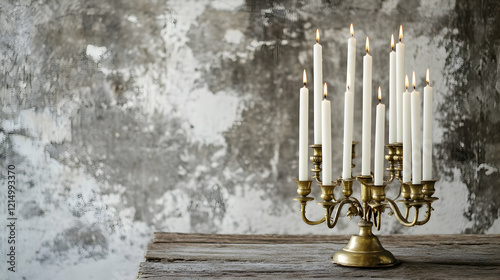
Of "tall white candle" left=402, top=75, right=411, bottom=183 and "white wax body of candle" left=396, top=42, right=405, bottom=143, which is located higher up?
"white wax body of candle" left=396, top=42, right=405, bottom=143

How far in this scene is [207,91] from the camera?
3.12 meters

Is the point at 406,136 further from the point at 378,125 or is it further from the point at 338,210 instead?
the point at 338,210

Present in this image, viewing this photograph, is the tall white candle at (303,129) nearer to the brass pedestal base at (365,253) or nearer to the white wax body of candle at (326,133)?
the white wax body of candle at (326,133)

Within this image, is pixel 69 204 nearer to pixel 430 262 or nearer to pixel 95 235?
pixel 95 235

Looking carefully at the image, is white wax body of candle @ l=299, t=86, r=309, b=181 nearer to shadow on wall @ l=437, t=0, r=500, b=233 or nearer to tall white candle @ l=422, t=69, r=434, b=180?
Result: tall white candle @ l=422, t=69, r=434, b=180

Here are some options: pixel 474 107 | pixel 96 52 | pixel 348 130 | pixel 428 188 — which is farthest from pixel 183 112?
pixel 428 188

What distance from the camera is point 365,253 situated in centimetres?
146

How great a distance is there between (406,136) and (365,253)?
32 centimetres

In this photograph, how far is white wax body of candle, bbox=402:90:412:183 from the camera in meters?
1.37

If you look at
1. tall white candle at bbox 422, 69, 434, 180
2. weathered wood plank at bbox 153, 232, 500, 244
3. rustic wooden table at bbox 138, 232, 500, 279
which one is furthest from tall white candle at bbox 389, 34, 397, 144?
weathered wood plank at bbox 153, 232, 500, 244

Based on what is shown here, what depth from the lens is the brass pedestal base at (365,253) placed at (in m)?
1.45

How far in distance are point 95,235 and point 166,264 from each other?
5.49ft

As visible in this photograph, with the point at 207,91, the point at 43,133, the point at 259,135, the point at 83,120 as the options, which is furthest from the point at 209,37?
the point at 43,133

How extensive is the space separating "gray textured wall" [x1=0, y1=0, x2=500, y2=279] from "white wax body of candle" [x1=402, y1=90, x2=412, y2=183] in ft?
5.78
